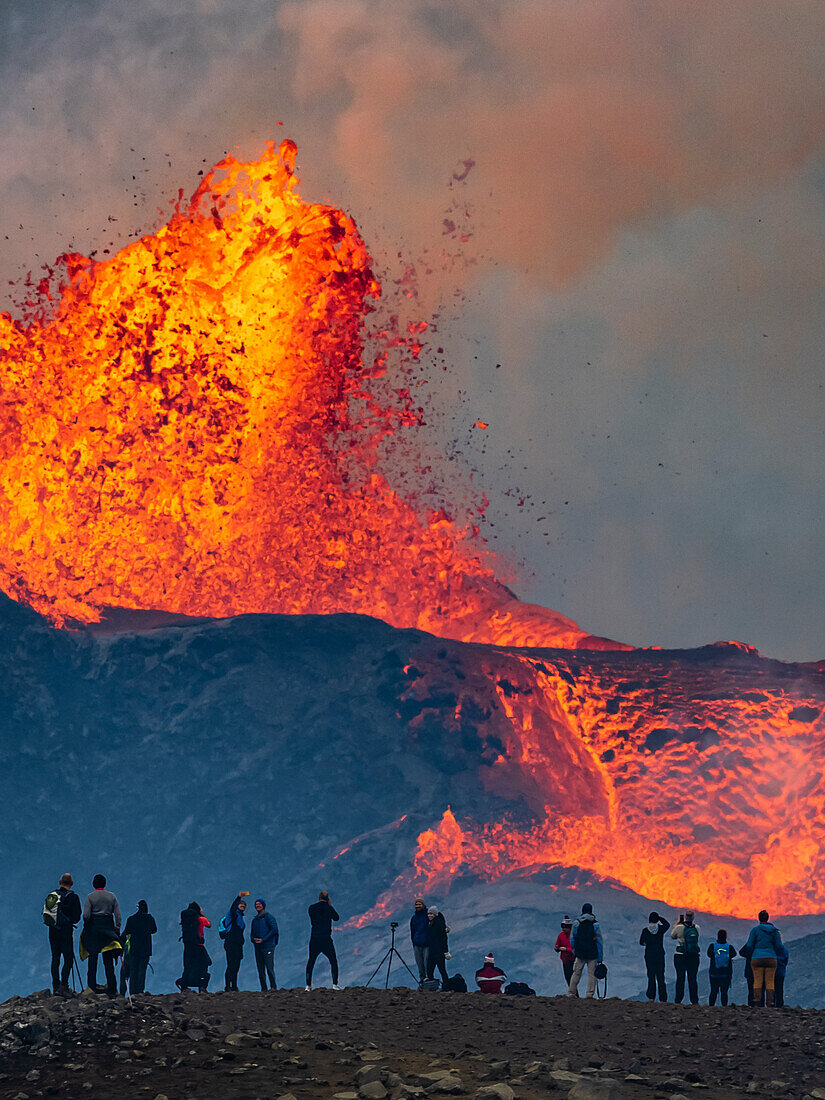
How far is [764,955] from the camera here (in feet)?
75.6

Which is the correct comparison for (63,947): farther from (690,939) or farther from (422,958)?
(690,939)

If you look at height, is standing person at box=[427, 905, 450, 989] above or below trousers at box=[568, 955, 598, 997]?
above

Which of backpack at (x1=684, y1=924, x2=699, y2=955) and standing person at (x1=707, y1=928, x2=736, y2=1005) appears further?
standing person at (x1=707, y1=928, x2=736, y2=1005)

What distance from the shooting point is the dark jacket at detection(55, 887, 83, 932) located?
18438 mm

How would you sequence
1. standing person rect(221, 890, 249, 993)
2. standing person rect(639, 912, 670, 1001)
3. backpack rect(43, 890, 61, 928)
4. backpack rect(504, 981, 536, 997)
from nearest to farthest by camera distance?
1. backpack rect(43, 890, 61, 928)
2. backpack rect(504, 981, 536, 997)
3. standing person rect(221, 890, 249, 993)
4. standing person rect(639, 912, 670, 1001)

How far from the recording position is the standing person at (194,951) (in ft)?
80.2

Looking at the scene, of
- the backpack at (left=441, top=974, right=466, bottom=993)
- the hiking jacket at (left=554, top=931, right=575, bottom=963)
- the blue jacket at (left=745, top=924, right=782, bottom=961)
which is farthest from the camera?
the backpack at (left=441, top=974, right=466, bottom=993)

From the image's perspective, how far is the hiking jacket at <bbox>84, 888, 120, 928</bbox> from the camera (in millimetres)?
18766

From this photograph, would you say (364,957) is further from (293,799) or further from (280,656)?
(280,656)

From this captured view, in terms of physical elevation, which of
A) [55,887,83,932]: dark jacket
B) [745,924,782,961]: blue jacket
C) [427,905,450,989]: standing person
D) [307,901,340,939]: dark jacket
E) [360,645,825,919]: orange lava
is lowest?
[745,924,782,961]: blue jacket

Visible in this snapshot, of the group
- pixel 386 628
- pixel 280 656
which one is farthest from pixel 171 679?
pixel 386 628

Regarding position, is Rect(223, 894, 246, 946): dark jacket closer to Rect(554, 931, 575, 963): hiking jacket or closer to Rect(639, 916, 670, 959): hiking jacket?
Rect(554, 931, 575, 963): hiking jacket

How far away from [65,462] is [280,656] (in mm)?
15908

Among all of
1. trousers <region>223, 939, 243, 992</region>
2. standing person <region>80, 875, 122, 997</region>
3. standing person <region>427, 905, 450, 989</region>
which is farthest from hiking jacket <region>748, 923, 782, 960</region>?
standing person <region>80, 875, 122, 997</region>
